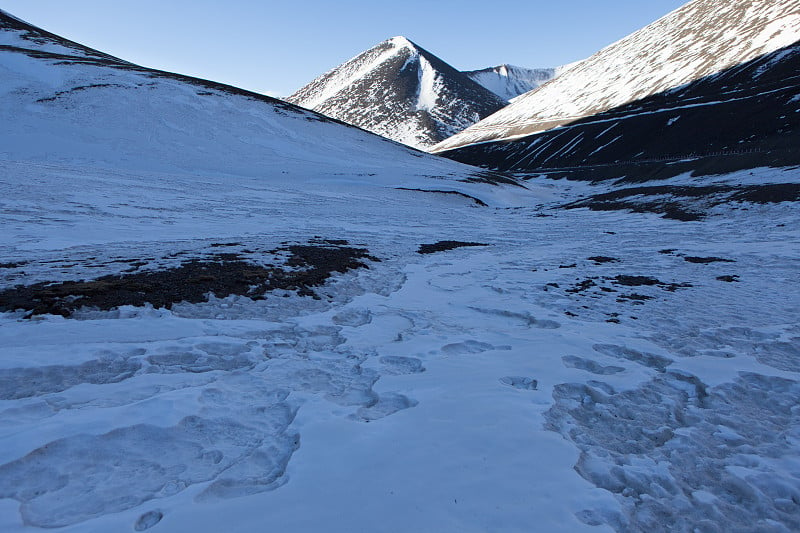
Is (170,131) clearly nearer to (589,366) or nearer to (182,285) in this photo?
(182,285)

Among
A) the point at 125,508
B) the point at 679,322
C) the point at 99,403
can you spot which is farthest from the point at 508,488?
the point at 679,322

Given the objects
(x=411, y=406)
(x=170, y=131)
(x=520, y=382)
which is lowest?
(x=411, y=406)

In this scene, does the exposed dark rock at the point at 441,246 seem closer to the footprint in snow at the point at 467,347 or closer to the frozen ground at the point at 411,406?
the frozen ground at the point at 411,406

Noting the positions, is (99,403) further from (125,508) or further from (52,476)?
(125,508)

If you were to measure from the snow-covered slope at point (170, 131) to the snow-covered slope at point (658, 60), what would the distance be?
298ft

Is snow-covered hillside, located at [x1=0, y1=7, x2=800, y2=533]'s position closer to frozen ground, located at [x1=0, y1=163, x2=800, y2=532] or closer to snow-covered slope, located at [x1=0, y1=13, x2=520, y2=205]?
frozen ground, located at [x1=0, y1=163, x2=800, y2=532]

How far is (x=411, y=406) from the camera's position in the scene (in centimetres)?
479

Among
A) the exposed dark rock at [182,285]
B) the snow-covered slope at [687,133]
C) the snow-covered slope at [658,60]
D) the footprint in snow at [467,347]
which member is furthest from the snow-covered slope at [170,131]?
the snow-covered slope at [658,60]

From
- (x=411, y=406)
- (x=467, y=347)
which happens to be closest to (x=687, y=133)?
(x=467, y=347)

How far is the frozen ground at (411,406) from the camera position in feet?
10.5

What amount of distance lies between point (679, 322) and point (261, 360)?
717 centimetres

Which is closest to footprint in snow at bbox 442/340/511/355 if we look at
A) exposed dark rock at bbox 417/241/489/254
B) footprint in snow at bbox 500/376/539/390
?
footprint in snow at bbox 500/376/539/390

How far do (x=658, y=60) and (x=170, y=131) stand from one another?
478 ft

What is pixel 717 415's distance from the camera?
465 centimetres
